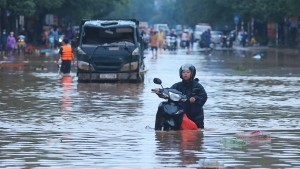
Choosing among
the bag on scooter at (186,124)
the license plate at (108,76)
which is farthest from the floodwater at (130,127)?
the license plate at (108,76)

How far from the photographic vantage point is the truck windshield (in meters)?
35.2

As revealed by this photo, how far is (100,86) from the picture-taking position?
32.7 m

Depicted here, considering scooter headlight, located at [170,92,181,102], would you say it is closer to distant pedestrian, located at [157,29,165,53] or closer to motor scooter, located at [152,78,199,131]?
motor scooter, located at [152,78,199,131]

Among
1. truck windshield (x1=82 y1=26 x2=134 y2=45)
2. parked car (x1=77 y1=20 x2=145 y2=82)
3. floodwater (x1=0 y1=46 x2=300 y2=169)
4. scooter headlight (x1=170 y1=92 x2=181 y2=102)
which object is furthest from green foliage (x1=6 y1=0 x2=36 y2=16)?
scooter headlight (x1=170 y1=92 x2=181 y2=102)

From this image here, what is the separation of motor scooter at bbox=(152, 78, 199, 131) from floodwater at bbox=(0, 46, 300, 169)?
26 centimetres

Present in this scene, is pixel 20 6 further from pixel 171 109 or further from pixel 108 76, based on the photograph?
pixel 171 109

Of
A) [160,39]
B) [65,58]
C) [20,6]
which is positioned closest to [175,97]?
[65,58]

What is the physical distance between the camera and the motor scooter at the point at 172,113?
17812 millimetres

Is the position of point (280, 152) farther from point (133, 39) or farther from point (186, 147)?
point (133, 39)

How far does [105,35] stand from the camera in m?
35.3

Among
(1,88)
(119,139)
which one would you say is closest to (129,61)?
(1,88)

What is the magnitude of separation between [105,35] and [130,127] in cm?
1611

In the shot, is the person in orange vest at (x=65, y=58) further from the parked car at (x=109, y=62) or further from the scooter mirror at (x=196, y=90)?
the scooter mirror at (x=196, y=90)

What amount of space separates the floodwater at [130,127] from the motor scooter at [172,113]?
0.84 ft
